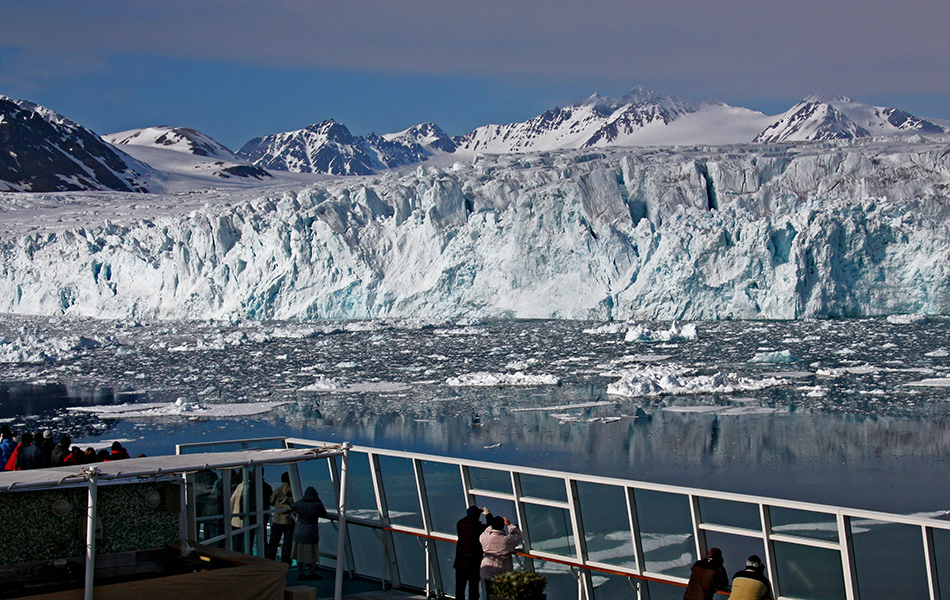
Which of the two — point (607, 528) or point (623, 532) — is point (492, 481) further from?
point (623, 532)

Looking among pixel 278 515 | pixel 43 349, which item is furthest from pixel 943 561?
pixel 43 349

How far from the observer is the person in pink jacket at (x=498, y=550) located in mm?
4566

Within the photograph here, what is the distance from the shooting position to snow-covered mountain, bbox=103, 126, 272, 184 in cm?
9012

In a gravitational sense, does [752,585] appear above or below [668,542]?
above

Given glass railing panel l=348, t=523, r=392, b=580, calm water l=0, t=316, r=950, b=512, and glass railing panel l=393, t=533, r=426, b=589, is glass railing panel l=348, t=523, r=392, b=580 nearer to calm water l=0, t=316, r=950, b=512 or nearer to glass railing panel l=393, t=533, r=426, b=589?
glass railing panel l=393, t=533, r=426, b=589

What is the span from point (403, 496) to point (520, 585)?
1.77 m

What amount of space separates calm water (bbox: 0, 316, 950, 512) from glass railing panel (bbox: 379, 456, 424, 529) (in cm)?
413

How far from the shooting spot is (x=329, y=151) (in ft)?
557

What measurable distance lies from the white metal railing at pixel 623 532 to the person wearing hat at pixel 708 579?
20 cm

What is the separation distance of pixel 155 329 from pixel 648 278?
1702 cm

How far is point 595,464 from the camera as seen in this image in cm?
1030

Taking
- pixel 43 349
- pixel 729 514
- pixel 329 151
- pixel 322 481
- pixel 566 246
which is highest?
pixel 329 151

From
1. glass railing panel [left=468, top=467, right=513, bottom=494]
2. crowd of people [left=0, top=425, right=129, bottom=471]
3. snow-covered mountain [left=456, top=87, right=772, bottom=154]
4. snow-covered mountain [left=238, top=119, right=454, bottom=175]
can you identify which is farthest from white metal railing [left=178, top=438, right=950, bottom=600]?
snow-covered mountain [left=238, top=119, right=454, bottom=175]

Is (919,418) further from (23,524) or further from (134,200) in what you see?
(134,200)
